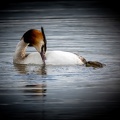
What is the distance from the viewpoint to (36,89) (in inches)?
427

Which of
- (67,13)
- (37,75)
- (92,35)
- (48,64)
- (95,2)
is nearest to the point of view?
(37,75)

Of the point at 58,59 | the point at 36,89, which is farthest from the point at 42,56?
the point at 36,89

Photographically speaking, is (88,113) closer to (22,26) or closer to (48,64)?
(48,64)

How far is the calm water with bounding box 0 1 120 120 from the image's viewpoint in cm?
985

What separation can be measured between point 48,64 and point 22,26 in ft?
17.6

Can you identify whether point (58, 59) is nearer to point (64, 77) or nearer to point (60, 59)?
point (60, 59)

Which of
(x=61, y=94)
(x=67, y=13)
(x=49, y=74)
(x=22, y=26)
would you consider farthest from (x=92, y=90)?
(x=67, y=13)

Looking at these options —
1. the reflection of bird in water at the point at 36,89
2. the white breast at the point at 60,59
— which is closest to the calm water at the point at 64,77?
the reflection of bird in water at the point at 36,89

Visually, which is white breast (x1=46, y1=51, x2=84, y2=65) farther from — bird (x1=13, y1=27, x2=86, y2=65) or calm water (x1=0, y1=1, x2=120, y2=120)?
calm water (x1=0, y1=1, x2=120, y2=120)

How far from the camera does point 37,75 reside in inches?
468

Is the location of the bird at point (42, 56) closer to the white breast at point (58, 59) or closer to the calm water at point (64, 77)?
the white breast at point (58, 59)

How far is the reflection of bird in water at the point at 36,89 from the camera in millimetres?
10719

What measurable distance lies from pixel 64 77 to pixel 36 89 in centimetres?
87

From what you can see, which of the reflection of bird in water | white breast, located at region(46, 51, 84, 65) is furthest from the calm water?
white breast, located at region(46, 51, 84, 65)
